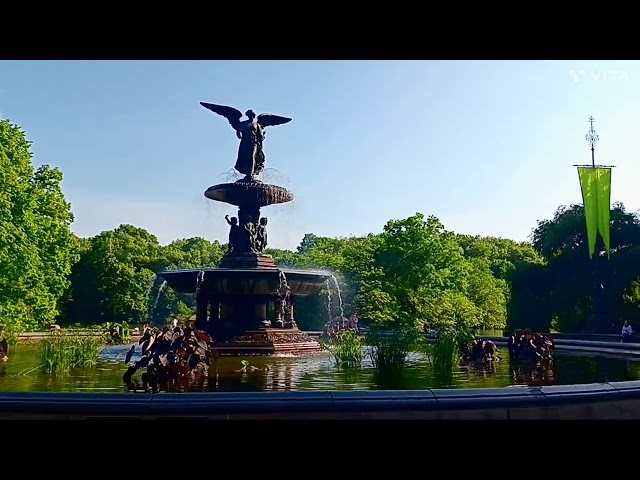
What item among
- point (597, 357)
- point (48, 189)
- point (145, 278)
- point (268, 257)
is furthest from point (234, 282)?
point (145, 278)

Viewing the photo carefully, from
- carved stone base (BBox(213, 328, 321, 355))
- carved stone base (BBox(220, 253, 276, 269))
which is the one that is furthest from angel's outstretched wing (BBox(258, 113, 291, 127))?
carved stone base (BBox(213, 328, 321, 355))

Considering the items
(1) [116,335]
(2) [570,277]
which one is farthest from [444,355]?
(2) [570,277]

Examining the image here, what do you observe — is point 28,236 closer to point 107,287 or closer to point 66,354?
point 66,354

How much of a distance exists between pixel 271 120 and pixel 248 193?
7.63 ft

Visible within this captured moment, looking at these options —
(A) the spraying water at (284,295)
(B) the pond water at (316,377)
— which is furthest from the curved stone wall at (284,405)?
(A) the spraying water at (284,295)

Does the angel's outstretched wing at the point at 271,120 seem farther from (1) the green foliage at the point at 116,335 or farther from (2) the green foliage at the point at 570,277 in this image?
(2) the green foliage at the point at 570,277

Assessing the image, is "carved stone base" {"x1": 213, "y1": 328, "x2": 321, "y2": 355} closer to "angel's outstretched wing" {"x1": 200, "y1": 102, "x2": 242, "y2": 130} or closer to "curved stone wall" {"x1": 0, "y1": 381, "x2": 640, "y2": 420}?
"angel's outstretched wing" {"x1": 200, "y1": 102, "x2": 242, "y2": 130}

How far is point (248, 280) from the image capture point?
16.1 m

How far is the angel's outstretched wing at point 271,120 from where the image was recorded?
60.1 feet

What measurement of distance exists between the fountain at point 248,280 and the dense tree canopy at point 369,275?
4.84m
